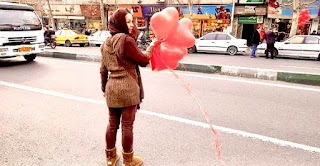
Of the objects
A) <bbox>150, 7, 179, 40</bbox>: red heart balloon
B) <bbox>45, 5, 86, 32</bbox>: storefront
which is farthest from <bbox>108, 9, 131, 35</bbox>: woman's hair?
<bbox>45, 5, 86, 32</bbox>: storefront

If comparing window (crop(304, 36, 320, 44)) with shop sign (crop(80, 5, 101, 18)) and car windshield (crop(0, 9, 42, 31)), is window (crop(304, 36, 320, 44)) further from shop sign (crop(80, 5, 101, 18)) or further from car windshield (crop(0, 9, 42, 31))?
shop sign (crop(80, 5, 101, 18))

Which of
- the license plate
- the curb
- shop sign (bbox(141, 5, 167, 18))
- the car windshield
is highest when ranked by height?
shop sign (bbox(141, 5, 167, 18))

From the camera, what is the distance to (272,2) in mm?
19375

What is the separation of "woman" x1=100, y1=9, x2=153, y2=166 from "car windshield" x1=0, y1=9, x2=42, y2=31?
749cm

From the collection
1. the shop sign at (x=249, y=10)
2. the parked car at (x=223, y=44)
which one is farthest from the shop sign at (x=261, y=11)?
the parked car at (x=223, y=44)

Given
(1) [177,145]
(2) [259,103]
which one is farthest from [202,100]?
(1) [177,145]

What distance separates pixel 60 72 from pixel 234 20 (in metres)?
17.1

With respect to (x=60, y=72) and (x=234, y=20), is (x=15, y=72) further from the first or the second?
(x=234, y=20)

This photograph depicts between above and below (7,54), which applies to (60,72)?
below

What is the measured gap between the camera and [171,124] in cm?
378

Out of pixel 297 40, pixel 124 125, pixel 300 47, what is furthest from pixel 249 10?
pixel 124 125

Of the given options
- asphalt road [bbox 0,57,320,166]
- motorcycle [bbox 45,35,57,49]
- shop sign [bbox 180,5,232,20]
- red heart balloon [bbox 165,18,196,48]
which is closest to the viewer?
red heart balloon [bbox 165,18,196,48]

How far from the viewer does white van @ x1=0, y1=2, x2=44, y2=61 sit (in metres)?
8.29

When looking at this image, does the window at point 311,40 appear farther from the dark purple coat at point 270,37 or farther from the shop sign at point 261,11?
the shop sign at point 261,11
